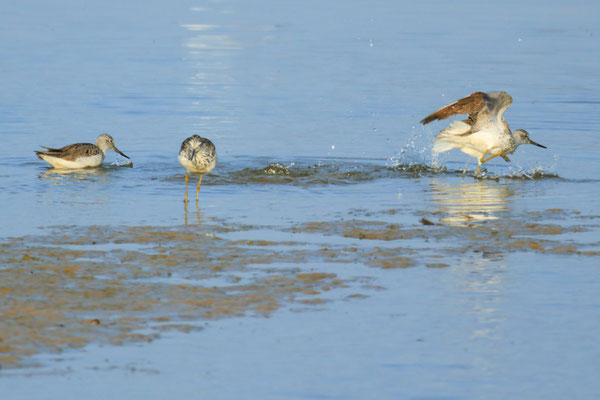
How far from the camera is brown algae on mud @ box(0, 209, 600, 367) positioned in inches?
314

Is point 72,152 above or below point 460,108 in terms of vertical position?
below

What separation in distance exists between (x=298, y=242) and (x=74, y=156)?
21.4 feet

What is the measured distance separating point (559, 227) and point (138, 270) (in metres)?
4.91

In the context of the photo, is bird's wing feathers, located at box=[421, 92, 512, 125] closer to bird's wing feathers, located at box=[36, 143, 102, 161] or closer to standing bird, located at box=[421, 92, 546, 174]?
standing bird, located at box=[421, 92, 546, 174]

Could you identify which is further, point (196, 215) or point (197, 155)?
point (197, 155)

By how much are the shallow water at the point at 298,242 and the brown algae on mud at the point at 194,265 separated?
3 centimetres

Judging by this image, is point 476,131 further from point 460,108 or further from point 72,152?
point 72,152

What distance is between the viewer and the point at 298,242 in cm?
1086

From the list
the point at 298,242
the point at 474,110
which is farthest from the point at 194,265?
the point at 474,110

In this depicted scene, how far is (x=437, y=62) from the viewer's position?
1163 inches

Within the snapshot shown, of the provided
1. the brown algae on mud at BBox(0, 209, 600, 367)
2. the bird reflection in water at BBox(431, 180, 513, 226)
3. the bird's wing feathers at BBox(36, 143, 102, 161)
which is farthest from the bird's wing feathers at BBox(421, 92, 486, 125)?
the bird's wing feathers at BBox(36, 143, 102, 161)

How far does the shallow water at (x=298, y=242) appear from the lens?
24.0 feet

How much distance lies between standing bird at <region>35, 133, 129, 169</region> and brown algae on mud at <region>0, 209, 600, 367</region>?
197 inches

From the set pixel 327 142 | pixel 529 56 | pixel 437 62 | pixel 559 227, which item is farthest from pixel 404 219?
pixel 529 56
